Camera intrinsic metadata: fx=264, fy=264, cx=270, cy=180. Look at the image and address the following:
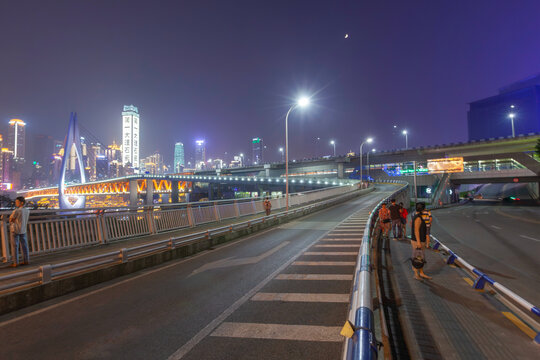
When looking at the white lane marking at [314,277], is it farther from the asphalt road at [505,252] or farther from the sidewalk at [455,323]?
the asphalt road at [505,252]

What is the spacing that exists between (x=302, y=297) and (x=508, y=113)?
229990 millimetres

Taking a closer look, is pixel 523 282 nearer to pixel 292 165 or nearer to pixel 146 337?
pixel 146 337

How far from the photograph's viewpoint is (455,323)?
16.5ft

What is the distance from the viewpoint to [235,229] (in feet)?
44.6

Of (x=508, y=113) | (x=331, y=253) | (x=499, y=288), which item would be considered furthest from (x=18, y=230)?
(x=508, y=113)

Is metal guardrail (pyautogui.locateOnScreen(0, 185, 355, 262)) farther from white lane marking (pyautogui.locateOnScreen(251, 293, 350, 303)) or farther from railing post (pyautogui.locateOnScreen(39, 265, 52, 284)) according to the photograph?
white lane marking (pyautogui.locateOnScreen(251, 293, 350, 303))

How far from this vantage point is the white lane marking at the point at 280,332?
4.18 meters

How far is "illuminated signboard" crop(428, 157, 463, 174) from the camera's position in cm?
5206

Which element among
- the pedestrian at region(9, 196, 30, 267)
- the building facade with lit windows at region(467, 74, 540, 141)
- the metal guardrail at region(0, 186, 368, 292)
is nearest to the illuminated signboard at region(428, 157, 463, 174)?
the metal guardrail at region(0, 186, 368, 292)

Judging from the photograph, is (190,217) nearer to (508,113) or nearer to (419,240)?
(419,240)

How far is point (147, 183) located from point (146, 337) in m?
107

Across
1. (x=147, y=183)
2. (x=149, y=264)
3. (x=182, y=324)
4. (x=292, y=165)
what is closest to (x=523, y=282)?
(x=182, y=324)

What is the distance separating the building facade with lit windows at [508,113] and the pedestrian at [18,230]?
650 feet

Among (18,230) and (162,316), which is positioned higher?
(18,230)
